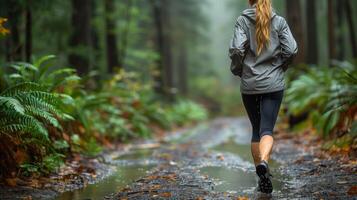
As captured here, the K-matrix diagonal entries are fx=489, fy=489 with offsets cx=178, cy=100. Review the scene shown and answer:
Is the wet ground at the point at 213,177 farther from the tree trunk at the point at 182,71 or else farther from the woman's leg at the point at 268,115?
the tree trunk at the point at 182,71

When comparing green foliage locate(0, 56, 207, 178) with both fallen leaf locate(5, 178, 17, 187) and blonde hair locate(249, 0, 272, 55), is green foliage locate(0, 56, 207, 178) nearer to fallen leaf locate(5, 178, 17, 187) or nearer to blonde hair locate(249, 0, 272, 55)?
fallen leaf locate(5, 178, 17, 187)

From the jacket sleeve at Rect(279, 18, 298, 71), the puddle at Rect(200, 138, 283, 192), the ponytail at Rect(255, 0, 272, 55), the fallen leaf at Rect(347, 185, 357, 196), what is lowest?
the puddle at Rect(200, 138, 283, 192)

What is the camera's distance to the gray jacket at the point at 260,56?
5.58 m

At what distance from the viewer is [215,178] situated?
6.49 m

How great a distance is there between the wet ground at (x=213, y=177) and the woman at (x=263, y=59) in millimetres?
599

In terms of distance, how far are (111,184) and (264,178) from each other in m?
2.12

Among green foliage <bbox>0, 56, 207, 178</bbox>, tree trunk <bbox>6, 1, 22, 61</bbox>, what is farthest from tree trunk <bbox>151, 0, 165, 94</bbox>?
tree trunk <bbox>6, 1, 22, 61</bbox>

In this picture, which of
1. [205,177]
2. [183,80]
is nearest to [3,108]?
[205,177]

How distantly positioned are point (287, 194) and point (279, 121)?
1070 centimetres

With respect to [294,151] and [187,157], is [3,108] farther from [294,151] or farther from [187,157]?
[294,151]

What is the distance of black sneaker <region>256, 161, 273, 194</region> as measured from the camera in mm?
5246

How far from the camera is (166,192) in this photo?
17.5 feet

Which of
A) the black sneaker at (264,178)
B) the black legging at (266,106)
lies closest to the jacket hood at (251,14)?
the black legging at (266,106)

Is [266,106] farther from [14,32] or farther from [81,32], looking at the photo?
[81,32]
